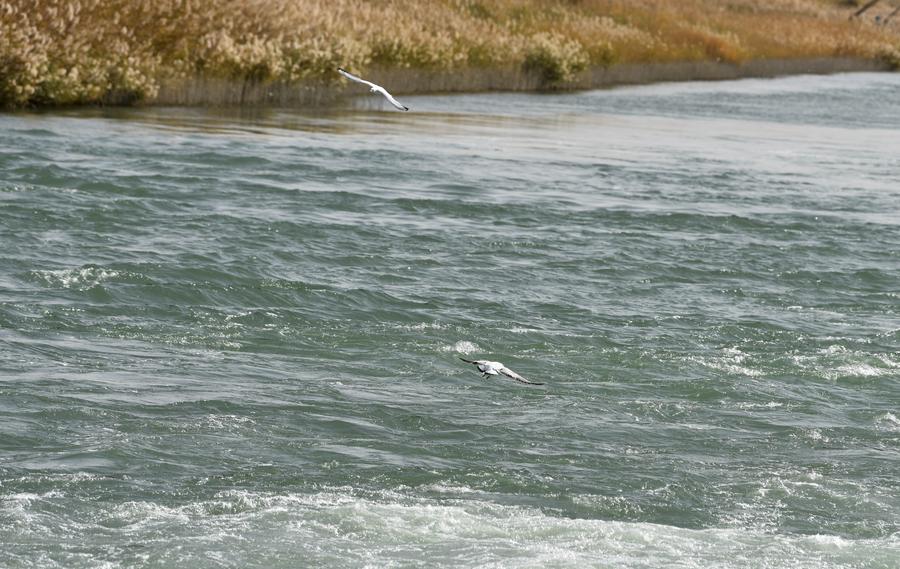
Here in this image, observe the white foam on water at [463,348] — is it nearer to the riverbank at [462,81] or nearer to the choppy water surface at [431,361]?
the choppy water surface at [431,361]

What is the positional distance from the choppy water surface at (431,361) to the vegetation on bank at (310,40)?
12.5 feet

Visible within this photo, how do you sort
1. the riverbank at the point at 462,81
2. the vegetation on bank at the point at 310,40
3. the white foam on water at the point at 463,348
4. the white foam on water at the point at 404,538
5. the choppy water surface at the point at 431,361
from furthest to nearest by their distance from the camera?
the riverbank at the point at 462,81, the vegetation on bank at the point at 310,40, the white foam on water at the point at 463,348, the choppy water surface at the point at 431,361, the white foam on water at the point at 404,538

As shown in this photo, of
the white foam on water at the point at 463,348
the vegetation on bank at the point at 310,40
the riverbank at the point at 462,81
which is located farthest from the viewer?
the riverbank at the point at 462,81

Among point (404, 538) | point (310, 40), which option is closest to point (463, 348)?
point (404, 538)

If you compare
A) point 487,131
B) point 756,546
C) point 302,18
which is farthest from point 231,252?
point 302,18

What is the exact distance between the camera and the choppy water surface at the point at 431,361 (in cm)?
834

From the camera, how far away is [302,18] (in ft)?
109

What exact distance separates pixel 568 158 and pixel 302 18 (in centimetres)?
1068

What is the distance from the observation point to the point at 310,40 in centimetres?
3167

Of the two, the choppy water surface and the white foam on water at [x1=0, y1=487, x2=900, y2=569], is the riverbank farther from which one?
the white foam on water at [x1=0, y1=487, x2=900, y2=569]

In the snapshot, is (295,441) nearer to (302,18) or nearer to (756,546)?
(756,546)

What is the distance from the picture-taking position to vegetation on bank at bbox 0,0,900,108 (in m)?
26.3

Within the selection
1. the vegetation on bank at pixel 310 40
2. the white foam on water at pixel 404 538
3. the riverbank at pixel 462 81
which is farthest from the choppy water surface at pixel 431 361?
the riverbank at pixel 462 81

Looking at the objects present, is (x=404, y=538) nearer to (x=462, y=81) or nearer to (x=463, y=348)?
(x=463, y=348)
